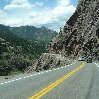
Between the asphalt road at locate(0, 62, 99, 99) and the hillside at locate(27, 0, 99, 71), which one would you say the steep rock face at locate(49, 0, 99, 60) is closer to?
the hillside at locate(27, 0, 99, 71)

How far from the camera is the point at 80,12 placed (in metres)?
109

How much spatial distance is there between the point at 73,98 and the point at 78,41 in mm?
87196

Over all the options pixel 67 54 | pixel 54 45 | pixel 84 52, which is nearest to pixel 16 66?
pixel 54 45

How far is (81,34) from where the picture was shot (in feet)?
325

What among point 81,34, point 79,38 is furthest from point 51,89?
point 81,34

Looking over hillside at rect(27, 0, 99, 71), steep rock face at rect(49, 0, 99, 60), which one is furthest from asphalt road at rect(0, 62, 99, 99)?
steep rock face at rect(49, 0, 99, 60)

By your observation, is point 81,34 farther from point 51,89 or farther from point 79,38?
point 51,89

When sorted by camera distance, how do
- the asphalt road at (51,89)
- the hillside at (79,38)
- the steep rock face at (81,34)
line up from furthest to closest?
the steep rock face at (81,34) < the hillside at (79,38) < the asphalt road at (51,89)

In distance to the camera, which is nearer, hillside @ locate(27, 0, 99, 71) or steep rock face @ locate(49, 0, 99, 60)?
hillside @ locate(27, 0, 99, 71)

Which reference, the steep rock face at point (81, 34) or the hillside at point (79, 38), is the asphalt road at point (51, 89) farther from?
the steep rock face at point (81, 34)

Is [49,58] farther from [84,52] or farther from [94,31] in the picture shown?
[94,31]

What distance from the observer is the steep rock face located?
90625 mm

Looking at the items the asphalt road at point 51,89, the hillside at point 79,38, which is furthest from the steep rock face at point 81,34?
the asphalt road at point 51,89

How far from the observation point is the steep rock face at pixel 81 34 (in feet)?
297
